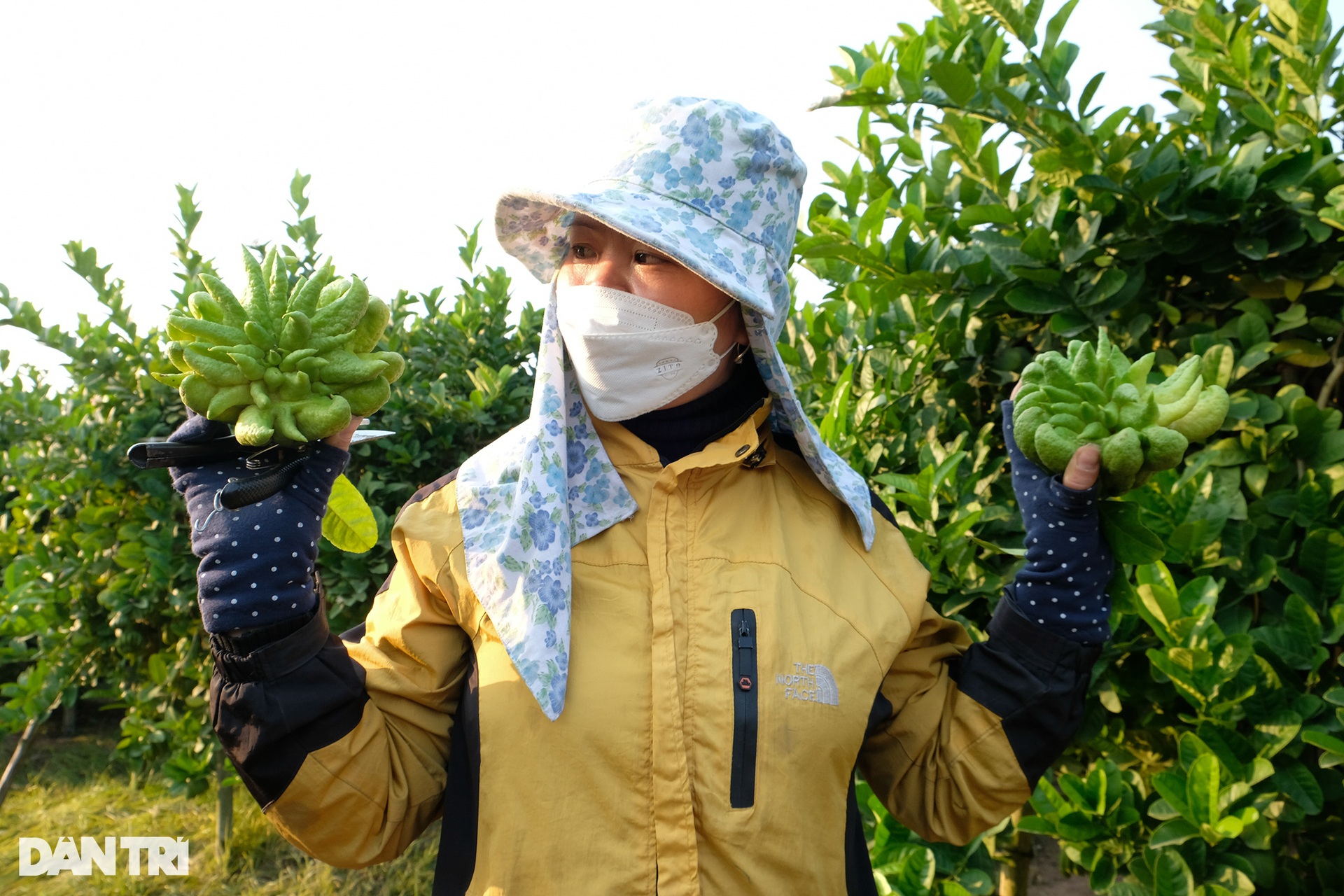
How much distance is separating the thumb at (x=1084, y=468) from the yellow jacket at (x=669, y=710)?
271 mm

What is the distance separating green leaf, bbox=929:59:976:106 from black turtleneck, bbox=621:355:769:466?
968 mm

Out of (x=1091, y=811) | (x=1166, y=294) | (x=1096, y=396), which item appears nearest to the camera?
(x=1096, y=396)

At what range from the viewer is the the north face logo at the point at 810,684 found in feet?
Result: 4.53

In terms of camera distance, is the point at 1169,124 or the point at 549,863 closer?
the point at 549,863

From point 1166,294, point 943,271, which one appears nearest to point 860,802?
point 943,271

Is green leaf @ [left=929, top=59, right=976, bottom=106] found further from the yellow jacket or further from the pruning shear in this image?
the pruning shear

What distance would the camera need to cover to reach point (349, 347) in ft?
4.26

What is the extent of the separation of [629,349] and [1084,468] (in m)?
0.76

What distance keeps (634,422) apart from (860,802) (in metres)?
1.07

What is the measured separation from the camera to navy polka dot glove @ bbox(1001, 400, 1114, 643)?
144 cm

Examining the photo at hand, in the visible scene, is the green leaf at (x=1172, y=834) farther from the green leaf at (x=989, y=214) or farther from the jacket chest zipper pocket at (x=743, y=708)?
the green leaf at (x=989, y=214)

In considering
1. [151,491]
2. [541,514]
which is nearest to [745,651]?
[541,514]

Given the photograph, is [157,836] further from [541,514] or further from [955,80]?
[955,80]

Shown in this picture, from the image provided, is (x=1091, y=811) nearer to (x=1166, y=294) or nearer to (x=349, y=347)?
(x=1166, y=294)
